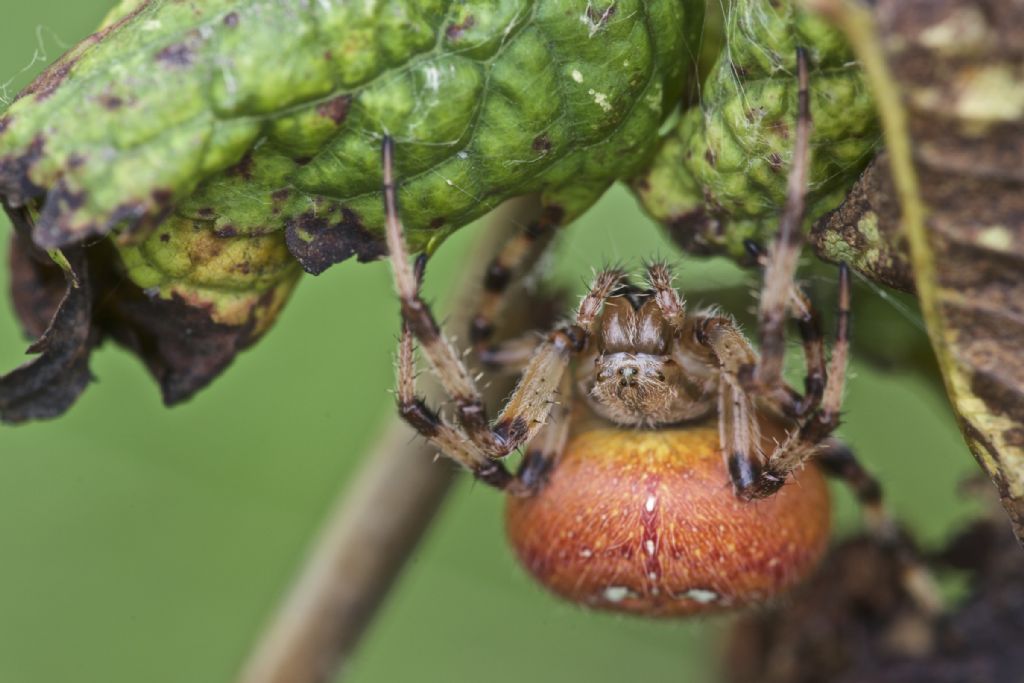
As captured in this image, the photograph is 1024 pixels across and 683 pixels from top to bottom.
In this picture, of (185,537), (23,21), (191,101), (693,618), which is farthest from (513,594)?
(191,101)

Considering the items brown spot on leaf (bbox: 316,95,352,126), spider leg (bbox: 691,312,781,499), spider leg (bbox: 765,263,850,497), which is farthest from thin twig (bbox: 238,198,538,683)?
brown spot on leaf (bbox: 316,95,352,126)

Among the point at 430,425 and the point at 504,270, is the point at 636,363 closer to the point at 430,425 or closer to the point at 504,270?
the point at 504,270

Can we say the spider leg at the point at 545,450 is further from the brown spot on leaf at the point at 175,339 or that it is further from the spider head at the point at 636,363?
the brown spot on leaf at the point at 175,339

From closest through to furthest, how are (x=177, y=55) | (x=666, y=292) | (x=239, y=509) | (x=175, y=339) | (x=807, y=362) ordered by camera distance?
(x=177, y=55) < (x=175, y=339) < (x=807, y=362) < (x=666, y=292) < (x=239, y=509)

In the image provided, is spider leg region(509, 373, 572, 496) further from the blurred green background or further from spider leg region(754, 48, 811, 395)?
the blurred green background

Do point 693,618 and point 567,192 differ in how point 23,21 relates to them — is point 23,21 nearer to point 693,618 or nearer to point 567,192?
point 567,192

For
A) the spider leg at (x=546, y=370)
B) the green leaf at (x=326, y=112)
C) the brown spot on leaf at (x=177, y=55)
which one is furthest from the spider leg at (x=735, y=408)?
the brown spot on leaf at (x=177, y=55)

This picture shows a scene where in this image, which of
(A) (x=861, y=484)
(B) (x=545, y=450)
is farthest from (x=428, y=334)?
(A) (x=861, y=484)

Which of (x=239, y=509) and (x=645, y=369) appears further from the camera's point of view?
(x=239, y=509)
